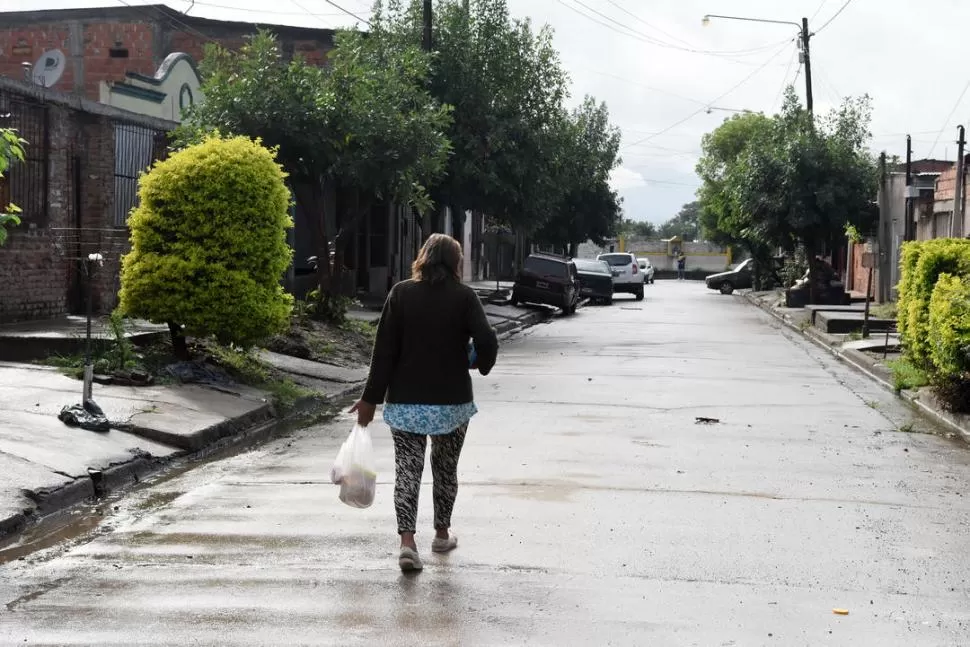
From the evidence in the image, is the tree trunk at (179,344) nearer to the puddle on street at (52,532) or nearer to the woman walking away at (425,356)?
the puddle on street at (52,532)

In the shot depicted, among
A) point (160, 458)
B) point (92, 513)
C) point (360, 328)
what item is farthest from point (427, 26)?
point (92, 513)

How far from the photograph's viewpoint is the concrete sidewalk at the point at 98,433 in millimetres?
8805

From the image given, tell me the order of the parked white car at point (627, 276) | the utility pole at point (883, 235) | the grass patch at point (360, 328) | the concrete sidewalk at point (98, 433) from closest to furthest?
1. the concrete sidewalk at point (98, 433)
2. the grass patch at point (360, 328)
3. the utility pole at point (883, 235)
4. the parked white car at point (627, 276)

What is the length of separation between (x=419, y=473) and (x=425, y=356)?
667 millimetres

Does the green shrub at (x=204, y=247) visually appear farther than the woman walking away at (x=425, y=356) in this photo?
Yes

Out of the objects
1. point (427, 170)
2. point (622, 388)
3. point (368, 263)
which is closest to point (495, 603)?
point (622, 388)

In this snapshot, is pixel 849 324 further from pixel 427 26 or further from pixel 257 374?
pixel 257 374

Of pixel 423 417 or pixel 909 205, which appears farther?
pixel 909 205

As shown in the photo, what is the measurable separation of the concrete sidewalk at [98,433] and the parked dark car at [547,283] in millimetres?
21714

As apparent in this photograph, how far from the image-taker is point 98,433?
35.2 feet

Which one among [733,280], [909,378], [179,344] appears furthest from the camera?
[733,280]

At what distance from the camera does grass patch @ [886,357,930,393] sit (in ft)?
54.3

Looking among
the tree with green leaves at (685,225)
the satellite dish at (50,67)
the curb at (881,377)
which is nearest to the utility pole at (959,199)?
the curb at (881,377)

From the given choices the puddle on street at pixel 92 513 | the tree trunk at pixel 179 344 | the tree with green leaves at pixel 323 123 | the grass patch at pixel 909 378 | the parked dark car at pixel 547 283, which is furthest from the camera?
the parked dark car at pixel 547 283
